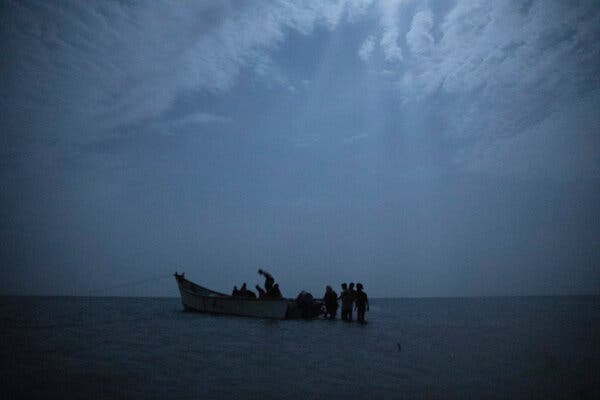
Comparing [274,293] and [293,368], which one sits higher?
[274,293]

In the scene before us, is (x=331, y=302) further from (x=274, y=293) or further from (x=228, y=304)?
(x=228, y=304)

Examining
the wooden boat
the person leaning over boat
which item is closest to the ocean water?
the wooden boat

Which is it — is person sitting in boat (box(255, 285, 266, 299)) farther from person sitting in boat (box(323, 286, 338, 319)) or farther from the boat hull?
person sitting in boat (box(323, 286, 338, 319))

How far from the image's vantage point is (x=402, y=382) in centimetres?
743

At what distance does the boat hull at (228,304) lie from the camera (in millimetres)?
22500

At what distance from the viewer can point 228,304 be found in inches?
1008

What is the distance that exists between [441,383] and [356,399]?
2299 millimetres

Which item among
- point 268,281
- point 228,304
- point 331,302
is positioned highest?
point 268,281

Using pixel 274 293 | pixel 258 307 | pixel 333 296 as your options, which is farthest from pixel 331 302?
→ pixel 258 307

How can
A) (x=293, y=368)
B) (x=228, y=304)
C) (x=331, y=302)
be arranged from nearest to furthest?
(x=293, y=368)
(x=331, y=302)
(x=228, y=304)

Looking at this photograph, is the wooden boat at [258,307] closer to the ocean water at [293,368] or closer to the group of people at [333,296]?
the group of people at [333,296]

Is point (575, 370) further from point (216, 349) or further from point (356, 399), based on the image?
point (216, 349)

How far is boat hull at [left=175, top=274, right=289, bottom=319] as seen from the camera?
73.8ft

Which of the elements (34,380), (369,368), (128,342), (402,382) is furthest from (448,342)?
(34,380)
